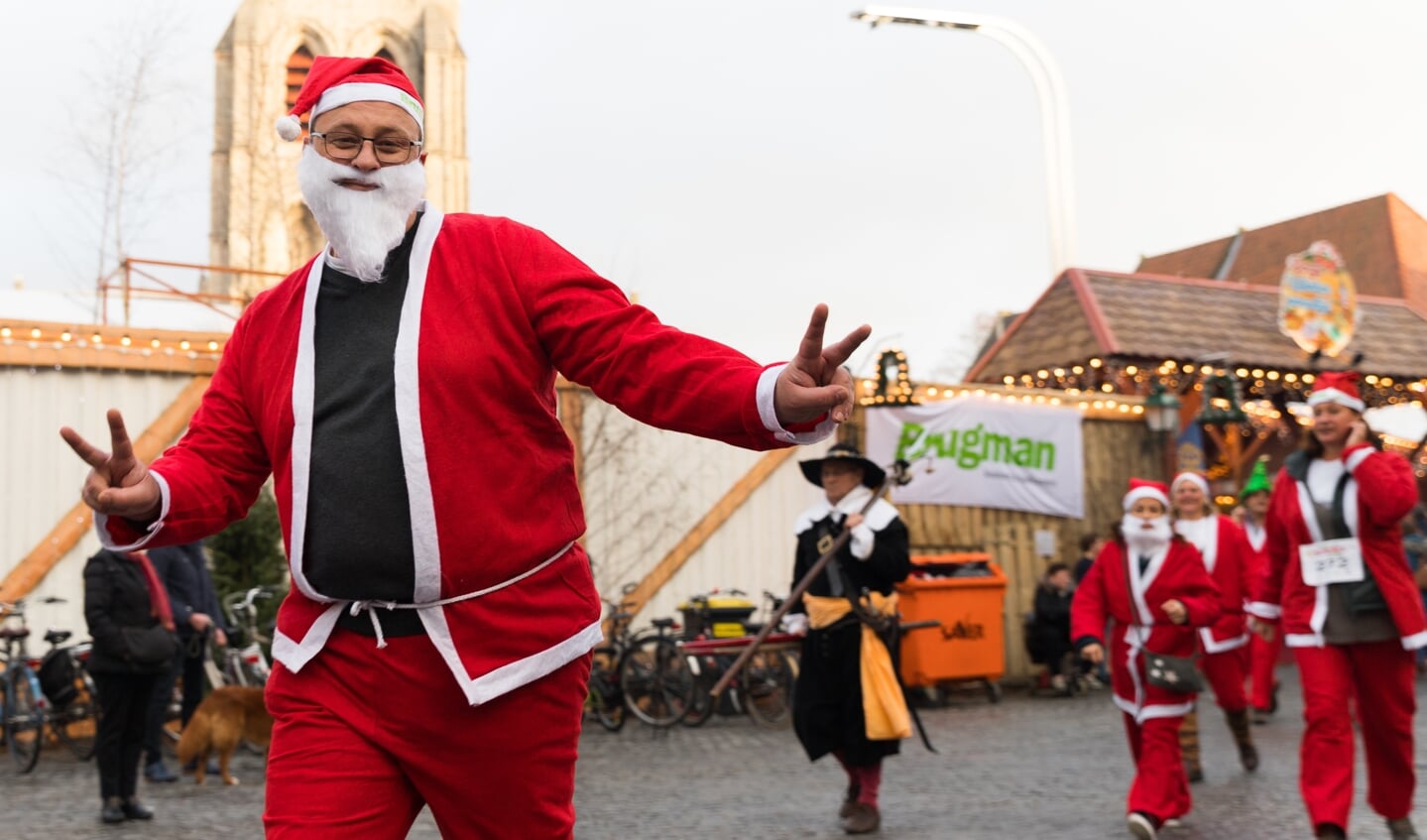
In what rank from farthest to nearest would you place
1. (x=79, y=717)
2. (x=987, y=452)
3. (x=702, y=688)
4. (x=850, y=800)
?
(x=987, y=452) < (x=702, y=688) < (x=79, y=717) < (x=850, y=800)

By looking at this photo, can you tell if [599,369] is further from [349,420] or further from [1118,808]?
[1118,808]

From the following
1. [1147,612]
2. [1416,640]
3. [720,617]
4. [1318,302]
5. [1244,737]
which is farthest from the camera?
[1318,302]

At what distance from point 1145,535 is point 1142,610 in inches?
14.2

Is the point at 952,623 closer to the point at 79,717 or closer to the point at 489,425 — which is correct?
the point at 79,717

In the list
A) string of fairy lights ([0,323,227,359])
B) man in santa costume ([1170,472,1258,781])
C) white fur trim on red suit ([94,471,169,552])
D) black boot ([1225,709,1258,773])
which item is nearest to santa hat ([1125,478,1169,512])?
man in santa costume ([1170,472,1258,781])

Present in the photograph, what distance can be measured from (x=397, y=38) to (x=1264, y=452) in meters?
40.3

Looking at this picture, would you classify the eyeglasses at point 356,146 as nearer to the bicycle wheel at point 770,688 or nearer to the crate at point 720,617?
the bicycle wheel at point 770,688

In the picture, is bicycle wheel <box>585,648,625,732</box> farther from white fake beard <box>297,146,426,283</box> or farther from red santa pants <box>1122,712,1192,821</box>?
white fake beard <box>297,146,426,283</box>

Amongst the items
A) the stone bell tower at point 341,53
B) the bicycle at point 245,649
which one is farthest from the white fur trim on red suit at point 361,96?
the stone bell tower at point 341,53

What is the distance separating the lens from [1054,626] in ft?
53.2

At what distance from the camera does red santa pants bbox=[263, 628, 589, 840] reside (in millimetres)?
2949

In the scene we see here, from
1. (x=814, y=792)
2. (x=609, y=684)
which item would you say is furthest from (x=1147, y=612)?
(x=609, y=684)

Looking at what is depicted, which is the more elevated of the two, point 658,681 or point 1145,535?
point 1145,535

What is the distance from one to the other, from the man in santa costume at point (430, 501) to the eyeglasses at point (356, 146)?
0.03 m
